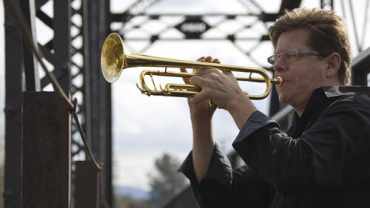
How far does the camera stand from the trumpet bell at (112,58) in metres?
4.19

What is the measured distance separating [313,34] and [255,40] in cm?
1107

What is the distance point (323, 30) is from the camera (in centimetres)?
377

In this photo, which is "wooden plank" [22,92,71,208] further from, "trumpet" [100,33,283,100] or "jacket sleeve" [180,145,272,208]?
"jacket sleeve" [180,145,272,208]

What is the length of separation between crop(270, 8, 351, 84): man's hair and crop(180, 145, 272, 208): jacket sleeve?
0.53 metres

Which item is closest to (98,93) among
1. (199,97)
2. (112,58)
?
(112,58)

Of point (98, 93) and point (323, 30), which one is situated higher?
point (98, 93)

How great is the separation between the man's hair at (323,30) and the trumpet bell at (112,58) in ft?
2.20

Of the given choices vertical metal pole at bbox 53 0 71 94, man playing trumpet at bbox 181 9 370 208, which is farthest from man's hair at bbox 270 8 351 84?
vertical metal pole at bbox 53 0 71 94

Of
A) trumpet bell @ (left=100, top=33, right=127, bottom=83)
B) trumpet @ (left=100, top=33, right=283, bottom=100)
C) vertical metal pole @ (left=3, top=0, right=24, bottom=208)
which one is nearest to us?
trumpet @ (left=100, top=33, right=283, bottom=100)

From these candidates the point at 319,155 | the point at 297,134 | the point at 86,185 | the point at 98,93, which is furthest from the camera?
the point at 98,93

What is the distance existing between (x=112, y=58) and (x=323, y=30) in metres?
0.91

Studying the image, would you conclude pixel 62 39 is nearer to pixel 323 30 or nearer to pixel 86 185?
pixel 86 185

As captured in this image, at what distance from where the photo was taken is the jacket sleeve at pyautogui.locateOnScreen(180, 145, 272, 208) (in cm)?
401

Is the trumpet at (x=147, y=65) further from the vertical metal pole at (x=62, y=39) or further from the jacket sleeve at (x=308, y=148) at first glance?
the vertical metal pole at (x=62, y=39)
